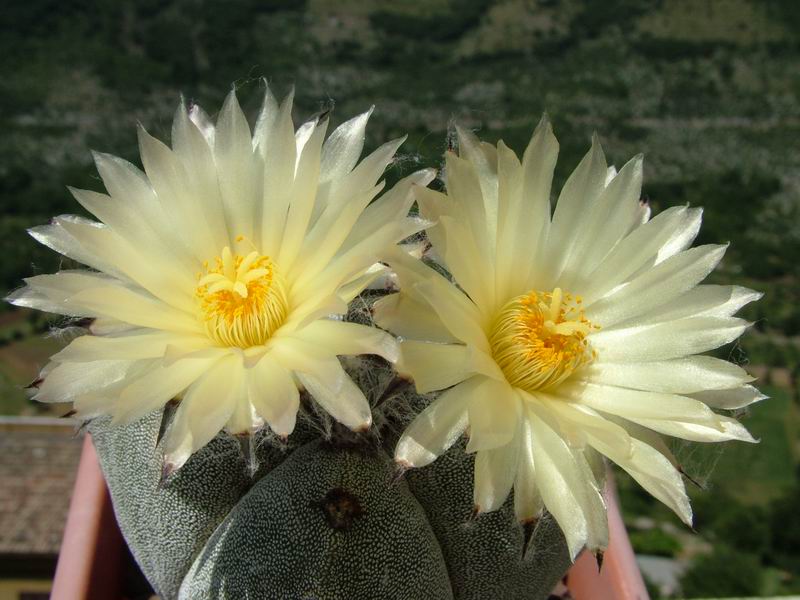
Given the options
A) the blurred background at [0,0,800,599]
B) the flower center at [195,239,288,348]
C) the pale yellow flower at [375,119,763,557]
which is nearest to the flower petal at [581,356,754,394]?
the pale yellow flower at [375,119,763,557]

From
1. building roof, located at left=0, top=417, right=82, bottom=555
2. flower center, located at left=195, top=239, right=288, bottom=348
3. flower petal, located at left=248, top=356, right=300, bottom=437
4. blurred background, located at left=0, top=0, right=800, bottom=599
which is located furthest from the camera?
blurred background, located at left=0, top=0, right=800, bottom=599

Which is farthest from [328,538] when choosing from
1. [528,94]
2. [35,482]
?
[528,94]

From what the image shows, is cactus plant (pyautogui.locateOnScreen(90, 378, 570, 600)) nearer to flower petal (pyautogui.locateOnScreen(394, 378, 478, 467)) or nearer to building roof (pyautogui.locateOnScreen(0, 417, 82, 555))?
flower petal (pyautogui.locateOnScreen(394, 378, 478, 467))

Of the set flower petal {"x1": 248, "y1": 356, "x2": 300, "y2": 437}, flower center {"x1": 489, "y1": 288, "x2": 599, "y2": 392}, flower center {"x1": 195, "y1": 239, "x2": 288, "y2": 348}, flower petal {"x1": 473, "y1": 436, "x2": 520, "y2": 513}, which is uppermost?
flower center {"x1": 195, "y1": 239, "x2": 288, "y2": 348}

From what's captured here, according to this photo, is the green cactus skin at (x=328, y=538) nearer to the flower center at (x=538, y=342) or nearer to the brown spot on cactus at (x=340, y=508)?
the brown spot on cactus at (x=340, y=508)

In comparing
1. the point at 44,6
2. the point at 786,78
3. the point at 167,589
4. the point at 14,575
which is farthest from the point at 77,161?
the point at 167,589

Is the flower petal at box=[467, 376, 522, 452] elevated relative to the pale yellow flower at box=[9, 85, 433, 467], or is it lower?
lower

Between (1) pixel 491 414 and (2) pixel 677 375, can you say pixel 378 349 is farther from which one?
(2) pixel 677 375
